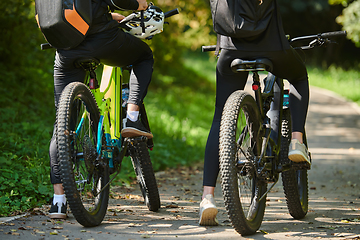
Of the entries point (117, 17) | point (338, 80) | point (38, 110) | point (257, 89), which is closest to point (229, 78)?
point (257, 89)

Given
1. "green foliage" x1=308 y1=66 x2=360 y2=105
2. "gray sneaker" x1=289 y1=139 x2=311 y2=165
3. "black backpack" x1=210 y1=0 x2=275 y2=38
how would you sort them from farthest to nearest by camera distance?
"green foliage" x1=308 y1=66 x2=360 y2=105, "gray sneaker" x1=289 y1=139 x2=311 y2=165, "black backpack" x1=210 y1=0 x2=275 y2=38

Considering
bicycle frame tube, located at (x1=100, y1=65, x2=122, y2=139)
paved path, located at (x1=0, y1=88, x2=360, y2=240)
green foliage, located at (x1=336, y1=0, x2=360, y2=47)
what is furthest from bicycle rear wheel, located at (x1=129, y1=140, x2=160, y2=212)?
green foliage, located at (x1=336, y1=0, x2=360, y2=47)

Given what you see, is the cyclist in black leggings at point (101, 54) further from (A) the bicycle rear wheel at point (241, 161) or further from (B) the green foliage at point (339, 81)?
(B) the green foliage at point (339, 81)

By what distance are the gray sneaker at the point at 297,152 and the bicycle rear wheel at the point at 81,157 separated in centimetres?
140

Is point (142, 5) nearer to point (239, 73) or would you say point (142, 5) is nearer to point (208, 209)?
point (239, 73)

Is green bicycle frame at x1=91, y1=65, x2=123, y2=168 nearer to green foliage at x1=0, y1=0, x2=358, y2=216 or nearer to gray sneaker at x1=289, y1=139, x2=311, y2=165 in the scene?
green foliage at x1=0, y1=0, x2=358, y2=216

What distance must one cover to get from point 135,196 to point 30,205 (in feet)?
3.75

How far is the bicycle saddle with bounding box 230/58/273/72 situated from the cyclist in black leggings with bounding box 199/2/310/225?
60 millimetres

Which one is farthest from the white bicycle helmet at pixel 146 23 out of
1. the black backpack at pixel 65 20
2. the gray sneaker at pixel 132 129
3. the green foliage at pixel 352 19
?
the green foliage at pixel 352 19

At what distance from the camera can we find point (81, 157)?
11.1ft

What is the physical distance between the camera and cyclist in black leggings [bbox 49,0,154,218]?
139 inches

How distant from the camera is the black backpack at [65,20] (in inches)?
129

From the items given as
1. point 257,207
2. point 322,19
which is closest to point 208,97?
point 257,207

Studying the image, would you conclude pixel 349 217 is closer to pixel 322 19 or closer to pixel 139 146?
pixel 139 146
